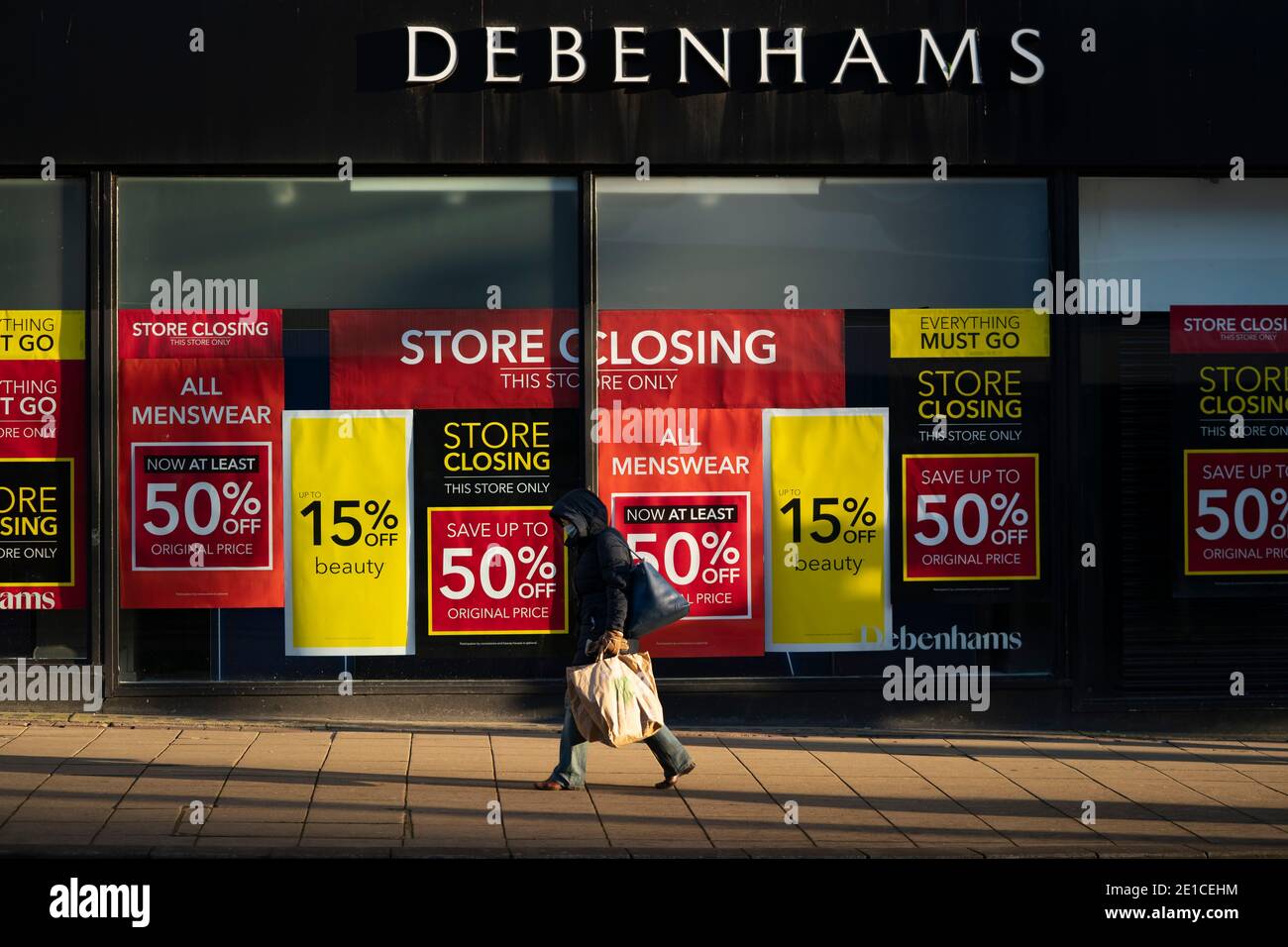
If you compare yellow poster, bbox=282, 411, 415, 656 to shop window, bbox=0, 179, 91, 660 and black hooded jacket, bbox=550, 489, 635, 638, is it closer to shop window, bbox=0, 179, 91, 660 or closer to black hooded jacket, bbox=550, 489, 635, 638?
shop window, bbox=0, 179, 91, 660

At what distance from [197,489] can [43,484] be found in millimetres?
1106

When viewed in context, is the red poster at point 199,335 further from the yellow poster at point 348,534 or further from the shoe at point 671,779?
the shoe at point 671,779

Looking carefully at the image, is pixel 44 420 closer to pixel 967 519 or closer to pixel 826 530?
pixel 826 530

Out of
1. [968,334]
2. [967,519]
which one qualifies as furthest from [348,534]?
[968,334]

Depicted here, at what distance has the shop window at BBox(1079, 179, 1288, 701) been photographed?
11359 mm

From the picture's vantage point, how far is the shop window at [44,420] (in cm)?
1097

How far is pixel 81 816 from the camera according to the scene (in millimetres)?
7902

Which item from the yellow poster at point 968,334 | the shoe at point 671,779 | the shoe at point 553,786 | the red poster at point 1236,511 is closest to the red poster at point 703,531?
the yellow poster at point 968,334

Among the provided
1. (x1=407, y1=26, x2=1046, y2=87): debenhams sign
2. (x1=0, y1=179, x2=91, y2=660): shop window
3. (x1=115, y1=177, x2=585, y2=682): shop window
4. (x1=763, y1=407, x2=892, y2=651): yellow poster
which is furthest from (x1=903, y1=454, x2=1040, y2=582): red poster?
(x1=0, y1=179, x2=91, y2=660): shop window

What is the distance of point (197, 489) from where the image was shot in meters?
11.1

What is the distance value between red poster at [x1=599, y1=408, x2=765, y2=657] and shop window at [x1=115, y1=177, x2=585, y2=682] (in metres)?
0.68

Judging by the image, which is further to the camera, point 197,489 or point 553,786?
point 197,489

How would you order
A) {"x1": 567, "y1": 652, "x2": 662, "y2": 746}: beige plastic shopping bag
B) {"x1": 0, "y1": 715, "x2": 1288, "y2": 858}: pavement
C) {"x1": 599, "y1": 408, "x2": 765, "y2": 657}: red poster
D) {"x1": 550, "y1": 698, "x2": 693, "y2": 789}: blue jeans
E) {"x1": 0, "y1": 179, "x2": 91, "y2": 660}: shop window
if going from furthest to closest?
1. {"x1": 599, "y1": 408, "x2": 765, "y2": 657}: red poster
2. {"x1": 0, "y1": 179, "x2": 91, "y2": 660}: shop window
3. {"x1": 550, "y1": 698, "x2": 693, "y2": 789}: blue jeans
4. {"x1": 567, "y1": 652, "x2": 662, "y2": 746}: beige plastic shopping bag
5. {"x1": 0, "y1": 715, "x2": 1288, "y2": 858}: pavement

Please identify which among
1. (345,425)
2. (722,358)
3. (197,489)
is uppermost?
(722,358)
